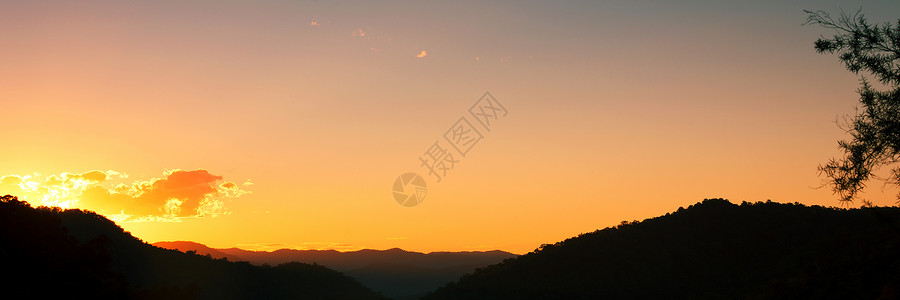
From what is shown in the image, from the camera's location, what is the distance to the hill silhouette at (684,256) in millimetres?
85500

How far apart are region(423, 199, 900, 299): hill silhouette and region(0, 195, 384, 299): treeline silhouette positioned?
41.3m

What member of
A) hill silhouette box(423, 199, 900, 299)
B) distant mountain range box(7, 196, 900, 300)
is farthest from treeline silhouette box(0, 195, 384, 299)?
hill silhouette box(423, 199, 900, 299)

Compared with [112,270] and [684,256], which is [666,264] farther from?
[112,270]

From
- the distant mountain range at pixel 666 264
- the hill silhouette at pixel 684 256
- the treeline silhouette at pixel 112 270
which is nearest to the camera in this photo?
the treeline silhouette at pixel 112 270

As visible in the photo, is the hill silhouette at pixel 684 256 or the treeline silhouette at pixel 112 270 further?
the hill silhouette at pixel 684 256

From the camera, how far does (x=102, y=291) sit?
2642 cm

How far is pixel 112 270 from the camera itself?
3256 centimetres

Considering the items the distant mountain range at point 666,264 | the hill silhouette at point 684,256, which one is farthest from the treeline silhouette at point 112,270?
the hill silhouette at point 684,256

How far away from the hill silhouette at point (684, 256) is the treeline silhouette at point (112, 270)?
4131cm

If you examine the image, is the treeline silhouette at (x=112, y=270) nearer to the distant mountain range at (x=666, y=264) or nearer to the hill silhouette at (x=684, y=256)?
the distant mountain range at (x=666, y=264)

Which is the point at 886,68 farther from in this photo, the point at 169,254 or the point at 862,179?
the point at 169,254

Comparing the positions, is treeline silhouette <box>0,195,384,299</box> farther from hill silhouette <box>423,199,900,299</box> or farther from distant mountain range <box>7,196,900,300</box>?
hill silhouette <box>423,199,900,299</box>

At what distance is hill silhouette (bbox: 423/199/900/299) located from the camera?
281 ft

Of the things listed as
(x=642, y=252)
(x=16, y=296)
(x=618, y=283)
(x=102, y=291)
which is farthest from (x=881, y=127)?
(x=642, y=252)
